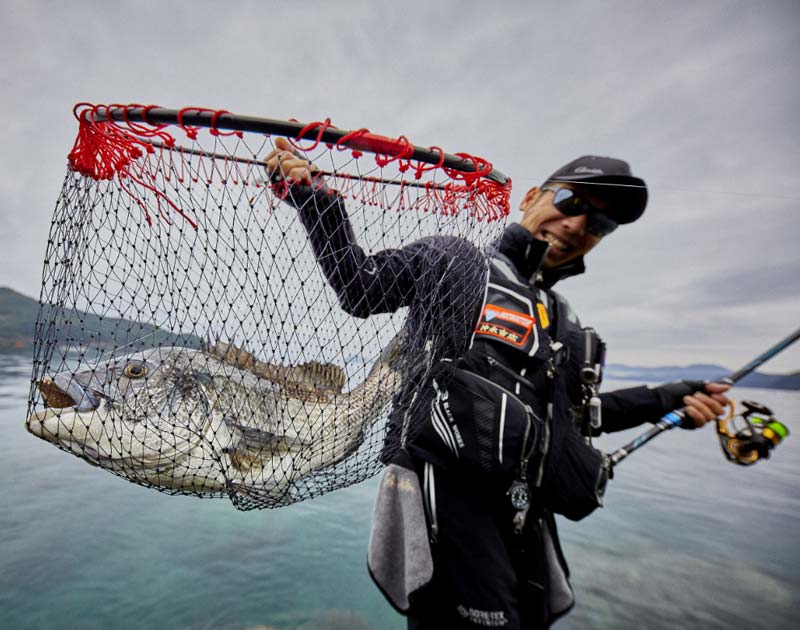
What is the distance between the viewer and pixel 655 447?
14766 millimetres

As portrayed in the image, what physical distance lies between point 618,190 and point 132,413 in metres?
2.28

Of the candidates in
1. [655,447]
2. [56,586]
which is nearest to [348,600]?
[56,586]

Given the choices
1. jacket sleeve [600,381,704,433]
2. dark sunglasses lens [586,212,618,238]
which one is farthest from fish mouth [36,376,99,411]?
jacket sleeve [600,381,704,433]

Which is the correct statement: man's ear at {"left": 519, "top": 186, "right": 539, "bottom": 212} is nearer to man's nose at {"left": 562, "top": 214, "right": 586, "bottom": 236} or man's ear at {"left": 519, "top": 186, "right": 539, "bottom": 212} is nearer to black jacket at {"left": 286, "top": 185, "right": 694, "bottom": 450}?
man's nose at {"left": 562, "top": 214, "right": 586, "bottom": 236}

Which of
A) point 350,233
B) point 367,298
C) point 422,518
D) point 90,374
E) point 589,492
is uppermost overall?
point 350,233

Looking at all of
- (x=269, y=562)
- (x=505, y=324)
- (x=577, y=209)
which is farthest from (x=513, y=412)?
(x=269, y=562)

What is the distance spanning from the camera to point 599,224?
1795 mm

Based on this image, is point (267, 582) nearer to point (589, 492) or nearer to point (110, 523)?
point (110, 523)

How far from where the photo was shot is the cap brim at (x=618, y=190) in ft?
5.68

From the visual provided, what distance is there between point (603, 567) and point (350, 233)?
6.03 m

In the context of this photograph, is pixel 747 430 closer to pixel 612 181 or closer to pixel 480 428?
pixel 612 181

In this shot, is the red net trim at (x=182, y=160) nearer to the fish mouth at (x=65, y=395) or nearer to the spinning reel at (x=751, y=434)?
the fish mouth at (x=65, y=395)

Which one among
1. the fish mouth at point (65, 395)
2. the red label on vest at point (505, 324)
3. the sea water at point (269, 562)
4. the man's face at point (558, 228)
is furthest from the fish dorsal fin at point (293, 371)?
the sea water at point (269, 562)

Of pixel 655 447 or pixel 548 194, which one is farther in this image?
pixel 655 447
